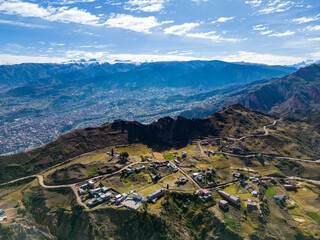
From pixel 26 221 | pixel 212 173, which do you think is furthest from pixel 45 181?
pixel 212 173

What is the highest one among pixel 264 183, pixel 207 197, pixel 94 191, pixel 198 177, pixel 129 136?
pixel 198 177

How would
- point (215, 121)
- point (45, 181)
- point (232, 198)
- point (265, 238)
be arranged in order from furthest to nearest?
point (215, 121), point (45, 181), point (232, 198), point (265, 238)

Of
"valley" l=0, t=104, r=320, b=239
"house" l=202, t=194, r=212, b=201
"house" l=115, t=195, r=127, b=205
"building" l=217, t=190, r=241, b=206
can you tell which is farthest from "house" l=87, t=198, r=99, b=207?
"building" l=217, t=190, r=241, b=206

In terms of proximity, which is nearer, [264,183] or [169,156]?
[264,183]

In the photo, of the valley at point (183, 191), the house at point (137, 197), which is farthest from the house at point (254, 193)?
the house at point (137, 197)

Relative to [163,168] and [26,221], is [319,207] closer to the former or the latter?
[163,168]

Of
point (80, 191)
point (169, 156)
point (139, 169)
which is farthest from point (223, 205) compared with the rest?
point (80, 191)

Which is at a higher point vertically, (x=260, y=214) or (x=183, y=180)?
(x=183, y=180)

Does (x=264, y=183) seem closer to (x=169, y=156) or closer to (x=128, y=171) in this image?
(x=169, y=156)

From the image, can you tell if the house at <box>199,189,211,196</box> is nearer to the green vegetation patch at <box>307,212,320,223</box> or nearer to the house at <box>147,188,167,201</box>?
Answer: the house at <box>147,188,167,201</box>

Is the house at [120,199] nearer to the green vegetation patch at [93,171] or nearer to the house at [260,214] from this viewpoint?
the green vegetation patch at [93,171]

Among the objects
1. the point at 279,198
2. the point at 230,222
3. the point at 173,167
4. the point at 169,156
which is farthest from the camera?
the point at 169,156
